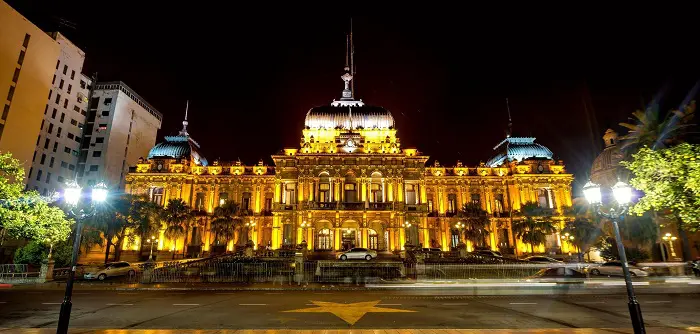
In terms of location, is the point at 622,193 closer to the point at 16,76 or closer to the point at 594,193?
the point at 594,193

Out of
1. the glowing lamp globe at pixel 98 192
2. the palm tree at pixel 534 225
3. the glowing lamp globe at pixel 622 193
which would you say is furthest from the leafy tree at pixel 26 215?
the palm tree at pixel 534 225

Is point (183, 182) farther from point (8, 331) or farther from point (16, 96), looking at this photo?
point (8, 331)

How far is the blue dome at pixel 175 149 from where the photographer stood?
62.0 metres

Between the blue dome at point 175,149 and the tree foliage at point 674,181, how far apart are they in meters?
60.5

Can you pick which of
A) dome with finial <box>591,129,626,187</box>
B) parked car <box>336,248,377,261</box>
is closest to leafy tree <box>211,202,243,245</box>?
parked car <box>336,248,377,261</box>

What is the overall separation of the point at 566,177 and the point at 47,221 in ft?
213

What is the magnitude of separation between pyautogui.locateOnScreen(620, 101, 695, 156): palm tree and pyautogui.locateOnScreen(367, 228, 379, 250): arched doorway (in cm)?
3176

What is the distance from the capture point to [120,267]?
110 feet

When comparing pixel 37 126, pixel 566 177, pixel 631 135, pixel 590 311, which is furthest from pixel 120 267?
pixel 566 177

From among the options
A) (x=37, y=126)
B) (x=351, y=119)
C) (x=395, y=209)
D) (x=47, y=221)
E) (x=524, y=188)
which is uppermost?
(x=351, y=119)

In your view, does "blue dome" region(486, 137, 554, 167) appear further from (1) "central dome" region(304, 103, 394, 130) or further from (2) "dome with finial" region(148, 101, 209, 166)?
(2) "dome with finial" region(148, 101, 209, 166)

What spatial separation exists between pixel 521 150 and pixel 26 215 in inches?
2605

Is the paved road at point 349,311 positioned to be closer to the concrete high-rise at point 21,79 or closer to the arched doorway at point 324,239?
the arched doorway at point 324,239

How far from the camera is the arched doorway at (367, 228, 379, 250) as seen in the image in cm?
5163
